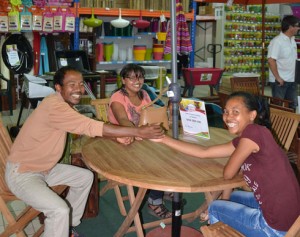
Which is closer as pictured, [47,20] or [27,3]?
[27,3]

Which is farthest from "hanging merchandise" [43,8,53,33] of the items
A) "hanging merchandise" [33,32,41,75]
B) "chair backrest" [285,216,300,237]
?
"chair backrest" [285,216,300,237]

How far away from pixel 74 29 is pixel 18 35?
1.00 metres

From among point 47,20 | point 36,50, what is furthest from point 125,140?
Answer: point 36,50

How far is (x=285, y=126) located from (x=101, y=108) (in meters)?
1.54

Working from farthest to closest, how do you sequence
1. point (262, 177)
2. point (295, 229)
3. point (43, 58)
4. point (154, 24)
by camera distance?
point (154, 24)
point (43, 58)
point (262, 177)
point (295, 229)

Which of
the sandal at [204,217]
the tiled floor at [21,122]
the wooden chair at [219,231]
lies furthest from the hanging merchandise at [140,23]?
the wooden chair at [219,231]

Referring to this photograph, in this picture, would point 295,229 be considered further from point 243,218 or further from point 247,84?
point 247,84

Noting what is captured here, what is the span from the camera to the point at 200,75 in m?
7.14

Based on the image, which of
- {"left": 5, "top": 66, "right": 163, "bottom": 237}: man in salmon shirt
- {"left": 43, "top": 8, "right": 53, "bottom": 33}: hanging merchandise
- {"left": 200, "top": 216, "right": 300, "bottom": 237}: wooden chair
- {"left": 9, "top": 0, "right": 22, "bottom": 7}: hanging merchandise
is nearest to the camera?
{"left": 200, "top": 216, "right": 300, "bottom": 237}: wooden chair

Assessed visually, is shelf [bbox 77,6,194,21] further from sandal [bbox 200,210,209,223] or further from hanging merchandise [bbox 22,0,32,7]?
sandal [bbox 200,210,209,223]

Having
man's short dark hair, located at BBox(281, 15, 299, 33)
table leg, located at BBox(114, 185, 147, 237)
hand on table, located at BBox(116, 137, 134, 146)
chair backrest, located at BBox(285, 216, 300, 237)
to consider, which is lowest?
table leg, located at BBox(114, 185, 147, 237)

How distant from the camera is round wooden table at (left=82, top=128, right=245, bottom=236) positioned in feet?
6.21

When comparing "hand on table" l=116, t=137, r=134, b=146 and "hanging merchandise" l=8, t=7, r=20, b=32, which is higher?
"hanging merchandise" l=8, t=7, r=20, b=32

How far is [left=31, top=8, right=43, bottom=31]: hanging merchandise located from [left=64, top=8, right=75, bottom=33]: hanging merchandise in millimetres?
432
